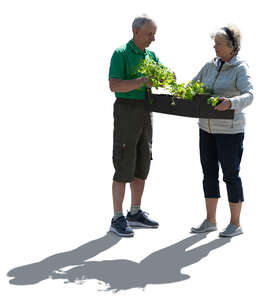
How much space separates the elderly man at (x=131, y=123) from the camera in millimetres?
5023

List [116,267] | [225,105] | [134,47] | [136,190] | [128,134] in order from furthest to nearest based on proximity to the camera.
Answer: [136,190], [128,134], [134,47], [225,105], [116,267]

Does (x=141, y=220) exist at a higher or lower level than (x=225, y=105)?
lower

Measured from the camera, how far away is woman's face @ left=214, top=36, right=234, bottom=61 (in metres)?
4.89

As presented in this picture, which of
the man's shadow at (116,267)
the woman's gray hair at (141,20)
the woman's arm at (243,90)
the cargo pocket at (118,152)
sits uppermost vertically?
the woman's gray hair at (141,20)

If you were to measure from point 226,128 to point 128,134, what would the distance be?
0.86 m

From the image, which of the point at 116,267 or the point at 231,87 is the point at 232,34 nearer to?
the point at 231,87

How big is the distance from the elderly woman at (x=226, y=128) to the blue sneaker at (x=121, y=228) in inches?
23.8

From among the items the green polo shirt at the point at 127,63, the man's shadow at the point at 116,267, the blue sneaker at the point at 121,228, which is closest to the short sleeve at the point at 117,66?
the green polo shirt at the point at 127,63

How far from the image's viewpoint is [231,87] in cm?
493

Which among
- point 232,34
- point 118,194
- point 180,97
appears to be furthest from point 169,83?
point 118,194

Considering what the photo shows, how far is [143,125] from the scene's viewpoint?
533 centimetres

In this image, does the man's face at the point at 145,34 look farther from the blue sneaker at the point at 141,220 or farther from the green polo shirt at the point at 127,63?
the blue sneaker at the point at 141,220

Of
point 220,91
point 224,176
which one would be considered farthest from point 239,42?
point 224,176

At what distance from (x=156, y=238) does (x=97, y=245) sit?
540mm
